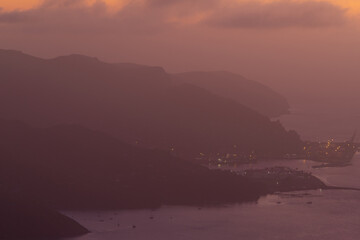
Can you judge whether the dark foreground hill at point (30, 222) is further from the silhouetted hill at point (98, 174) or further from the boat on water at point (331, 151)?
the boat on water at point (331, 151)

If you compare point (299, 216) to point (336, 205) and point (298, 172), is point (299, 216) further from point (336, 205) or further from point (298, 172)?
point (298, 172)

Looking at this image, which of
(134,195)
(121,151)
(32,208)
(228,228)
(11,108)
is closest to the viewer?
(32,208)

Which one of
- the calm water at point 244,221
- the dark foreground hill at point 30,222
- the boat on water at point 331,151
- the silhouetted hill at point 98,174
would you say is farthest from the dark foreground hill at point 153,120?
the dark foreground hill at point 30,222

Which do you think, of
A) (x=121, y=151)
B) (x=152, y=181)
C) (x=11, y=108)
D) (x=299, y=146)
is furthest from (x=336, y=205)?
(x=11, y=108)

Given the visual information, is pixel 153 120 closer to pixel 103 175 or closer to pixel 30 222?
pixel 103 175

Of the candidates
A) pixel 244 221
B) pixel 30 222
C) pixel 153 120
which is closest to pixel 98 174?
pixel 244 221
